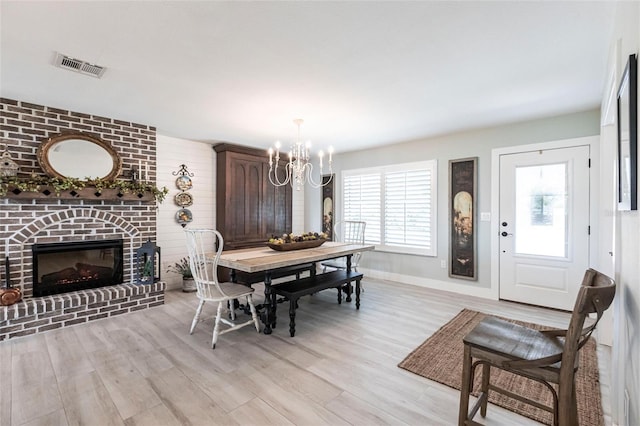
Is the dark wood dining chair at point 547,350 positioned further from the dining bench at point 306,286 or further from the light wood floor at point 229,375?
the dining bench at point 306,286

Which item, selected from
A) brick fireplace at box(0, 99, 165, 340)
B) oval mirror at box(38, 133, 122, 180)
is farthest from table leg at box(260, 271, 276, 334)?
oval mirror at box(38, 133, 122, 180)

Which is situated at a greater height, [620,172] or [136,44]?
[136,44]

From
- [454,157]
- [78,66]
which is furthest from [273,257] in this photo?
[454,157]

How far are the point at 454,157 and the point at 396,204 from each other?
1171 mm

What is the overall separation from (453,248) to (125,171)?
4714 mm

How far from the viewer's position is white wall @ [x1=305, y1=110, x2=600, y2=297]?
3.67 m

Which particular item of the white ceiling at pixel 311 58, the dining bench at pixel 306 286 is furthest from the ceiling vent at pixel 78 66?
the dining bench at pixel 306 286

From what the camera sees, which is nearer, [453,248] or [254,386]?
[254,386]

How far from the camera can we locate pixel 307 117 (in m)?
3.65

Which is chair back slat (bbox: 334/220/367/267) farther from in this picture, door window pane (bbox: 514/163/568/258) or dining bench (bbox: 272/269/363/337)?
door window pane (bbox: 514/163/568/258)

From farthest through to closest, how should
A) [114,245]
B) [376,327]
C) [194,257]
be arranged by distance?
1. [114,245]
2. [376,327]
3. [194,257]

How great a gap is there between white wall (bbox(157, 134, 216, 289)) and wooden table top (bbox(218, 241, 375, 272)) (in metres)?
1.86

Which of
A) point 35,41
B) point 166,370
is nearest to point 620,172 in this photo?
point 166,370

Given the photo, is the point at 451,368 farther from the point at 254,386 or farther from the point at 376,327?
the point at 254,386
